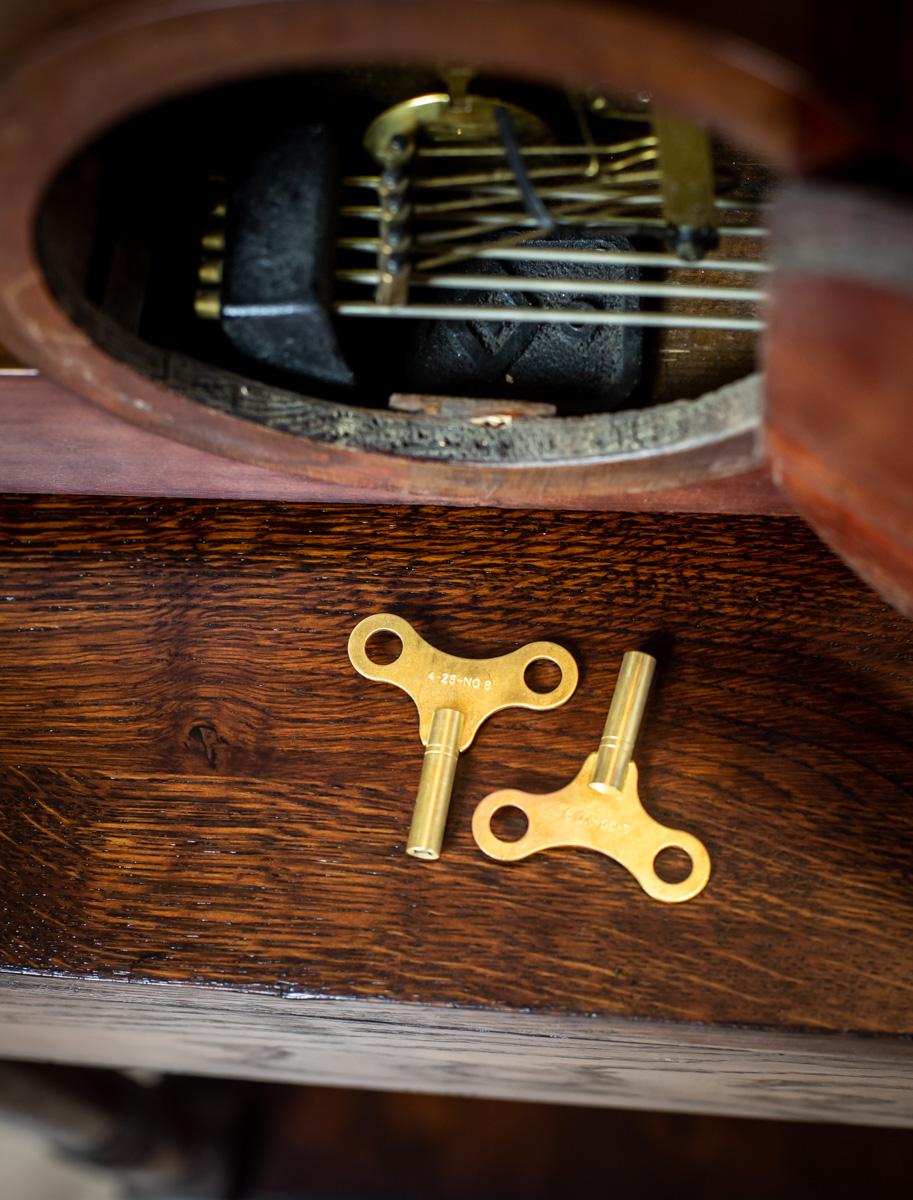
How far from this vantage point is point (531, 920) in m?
0.69

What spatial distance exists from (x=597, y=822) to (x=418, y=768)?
0.10 meters

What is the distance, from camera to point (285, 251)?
64 centimetres

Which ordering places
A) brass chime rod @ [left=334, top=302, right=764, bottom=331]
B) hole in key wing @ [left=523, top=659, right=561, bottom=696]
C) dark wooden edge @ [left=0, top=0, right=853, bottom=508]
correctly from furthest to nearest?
hole in key wing @ [left=523, top=659, right=561, bottom=696] < brass chime rod @ [left=334, top=302, right=764, bottom=331] < dark wooden edge @ [left=0, top=0, right=853, bottom=508]

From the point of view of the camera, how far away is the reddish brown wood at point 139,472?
0.67m

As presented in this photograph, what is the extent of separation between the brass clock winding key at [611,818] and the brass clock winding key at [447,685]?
3 centimetres

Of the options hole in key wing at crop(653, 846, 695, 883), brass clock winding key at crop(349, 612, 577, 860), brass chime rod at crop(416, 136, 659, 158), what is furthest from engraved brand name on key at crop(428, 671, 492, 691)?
brass chime rod at crop(416, 136, 659, 158)

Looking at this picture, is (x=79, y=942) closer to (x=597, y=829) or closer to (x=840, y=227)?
(x=597, y=829)

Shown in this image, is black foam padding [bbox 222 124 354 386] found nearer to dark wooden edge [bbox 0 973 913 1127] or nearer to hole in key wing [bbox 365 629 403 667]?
hole in key wing [bbox 365 629 403 667]

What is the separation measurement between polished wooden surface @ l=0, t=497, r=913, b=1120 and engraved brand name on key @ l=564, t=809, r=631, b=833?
19mm

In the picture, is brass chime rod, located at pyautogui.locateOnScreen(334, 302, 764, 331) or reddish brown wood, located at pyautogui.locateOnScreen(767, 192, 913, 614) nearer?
reddish brown wood, located at pyautogui.locateOnScreen(767, 192, 913, 614)

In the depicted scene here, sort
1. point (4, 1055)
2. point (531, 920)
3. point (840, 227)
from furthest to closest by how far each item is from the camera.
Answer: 1. point (4, 1055)
2. point (531, 920)
3. point (840, 227)

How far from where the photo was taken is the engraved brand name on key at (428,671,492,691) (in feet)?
2.40

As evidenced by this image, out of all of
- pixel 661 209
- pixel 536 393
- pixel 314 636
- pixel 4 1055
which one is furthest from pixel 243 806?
pixel 4 1055

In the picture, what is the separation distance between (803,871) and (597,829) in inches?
4.2
